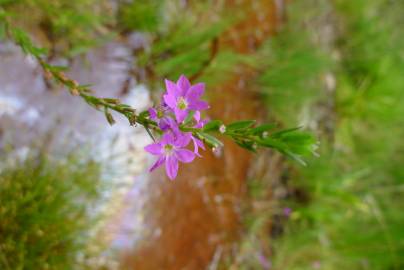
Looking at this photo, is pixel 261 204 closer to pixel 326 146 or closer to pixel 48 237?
pixel 326 146

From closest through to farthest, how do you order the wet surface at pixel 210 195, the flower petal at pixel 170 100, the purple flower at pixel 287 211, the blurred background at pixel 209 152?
1. the flower petal at pixel 170 100
2. the blurred background at pixel 209 152
3. the wet surface at pixel 210 195
4. the purple flower at pixel 287 211

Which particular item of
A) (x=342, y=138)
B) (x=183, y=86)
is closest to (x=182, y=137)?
(x=183, y=86)

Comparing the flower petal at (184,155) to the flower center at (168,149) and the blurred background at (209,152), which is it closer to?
the flower center at (168,149)

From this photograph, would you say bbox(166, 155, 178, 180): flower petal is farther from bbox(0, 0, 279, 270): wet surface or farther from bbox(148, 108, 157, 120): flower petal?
bbox(0, 0, 279, 270): wet surface

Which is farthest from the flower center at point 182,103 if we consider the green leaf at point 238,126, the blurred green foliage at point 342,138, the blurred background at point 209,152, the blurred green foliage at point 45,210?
the blurred green foliage at point 342,138

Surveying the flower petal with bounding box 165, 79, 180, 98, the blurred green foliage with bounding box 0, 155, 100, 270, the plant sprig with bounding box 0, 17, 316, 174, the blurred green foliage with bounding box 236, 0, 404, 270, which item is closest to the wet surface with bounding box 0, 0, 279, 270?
the blurred green foliage with bounding box 0, 155, 100, 270

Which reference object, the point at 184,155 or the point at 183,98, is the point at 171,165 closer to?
the point at 184,155

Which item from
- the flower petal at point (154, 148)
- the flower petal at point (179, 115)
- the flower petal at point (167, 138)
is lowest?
the flower petal at point (167, 138)
